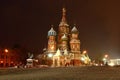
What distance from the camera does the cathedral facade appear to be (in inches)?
5167

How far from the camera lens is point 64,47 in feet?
454

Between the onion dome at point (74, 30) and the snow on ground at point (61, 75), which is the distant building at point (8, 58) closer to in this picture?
the onion dome at point (74, 30)

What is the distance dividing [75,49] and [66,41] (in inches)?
176

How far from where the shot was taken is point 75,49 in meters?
137

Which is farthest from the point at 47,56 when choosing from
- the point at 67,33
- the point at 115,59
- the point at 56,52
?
the point at 115,59

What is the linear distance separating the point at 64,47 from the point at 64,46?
20.3 inches

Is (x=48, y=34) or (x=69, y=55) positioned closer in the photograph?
(x=69, y=55)

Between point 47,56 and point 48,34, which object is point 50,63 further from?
point 48,34

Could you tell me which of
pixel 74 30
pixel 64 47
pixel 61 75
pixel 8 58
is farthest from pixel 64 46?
pixel 61 75

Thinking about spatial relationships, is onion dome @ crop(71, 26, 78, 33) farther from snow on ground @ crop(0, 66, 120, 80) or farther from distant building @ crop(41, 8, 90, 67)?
snow on ground @ crop(0, 66, 120, 80)

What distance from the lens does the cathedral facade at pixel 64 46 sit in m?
131

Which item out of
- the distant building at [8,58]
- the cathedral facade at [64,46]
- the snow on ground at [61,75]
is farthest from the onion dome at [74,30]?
the snow on ground at [61,75]

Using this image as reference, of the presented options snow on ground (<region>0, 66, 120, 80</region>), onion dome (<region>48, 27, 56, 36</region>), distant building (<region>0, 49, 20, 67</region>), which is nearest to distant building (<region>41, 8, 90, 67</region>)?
onion dome (<region>48, 27, 56, 36</region>)

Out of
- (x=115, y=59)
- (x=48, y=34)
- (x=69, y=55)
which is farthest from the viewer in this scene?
(x=115, y=59)
